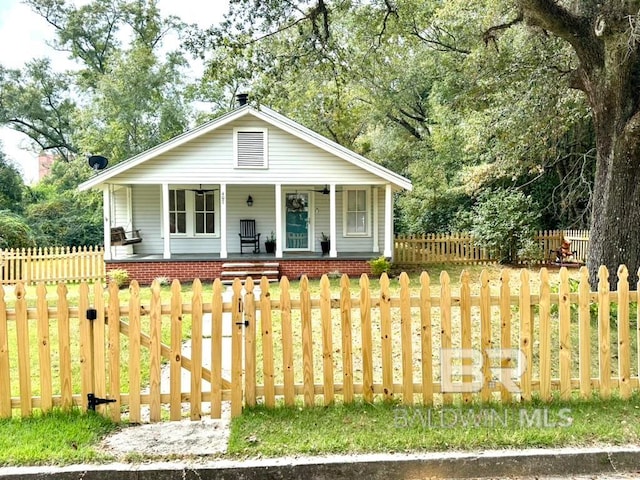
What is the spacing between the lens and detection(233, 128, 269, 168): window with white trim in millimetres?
14094

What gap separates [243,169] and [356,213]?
447 cm

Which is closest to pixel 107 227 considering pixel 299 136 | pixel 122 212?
pixel 122 212

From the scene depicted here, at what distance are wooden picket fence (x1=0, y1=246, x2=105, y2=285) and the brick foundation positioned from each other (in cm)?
119

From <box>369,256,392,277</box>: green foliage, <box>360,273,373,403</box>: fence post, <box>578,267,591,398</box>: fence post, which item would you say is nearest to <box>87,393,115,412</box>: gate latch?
<box>360,273,373,403</box>: fence post

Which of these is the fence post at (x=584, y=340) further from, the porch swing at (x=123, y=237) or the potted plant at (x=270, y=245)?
the porch swing at (x=123, y=237)

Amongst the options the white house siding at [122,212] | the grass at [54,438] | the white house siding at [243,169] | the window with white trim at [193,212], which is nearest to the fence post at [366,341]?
the grass at [54,438]

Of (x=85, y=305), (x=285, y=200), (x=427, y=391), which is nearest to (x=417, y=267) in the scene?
(x=285, y=200)

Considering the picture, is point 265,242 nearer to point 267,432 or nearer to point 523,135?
point 523,135

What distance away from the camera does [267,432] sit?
11.0 feet

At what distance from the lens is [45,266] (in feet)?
44.2

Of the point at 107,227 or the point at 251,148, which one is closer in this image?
the point at 107,227

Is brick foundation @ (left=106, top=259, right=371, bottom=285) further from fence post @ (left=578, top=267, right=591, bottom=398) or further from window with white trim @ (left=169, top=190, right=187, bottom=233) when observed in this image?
fence post @ (left=578, top=267, right=591, bottom=398)

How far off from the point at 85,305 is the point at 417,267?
13303 millimetres

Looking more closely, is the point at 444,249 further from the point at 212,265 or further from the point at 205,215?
the point at 205,215
